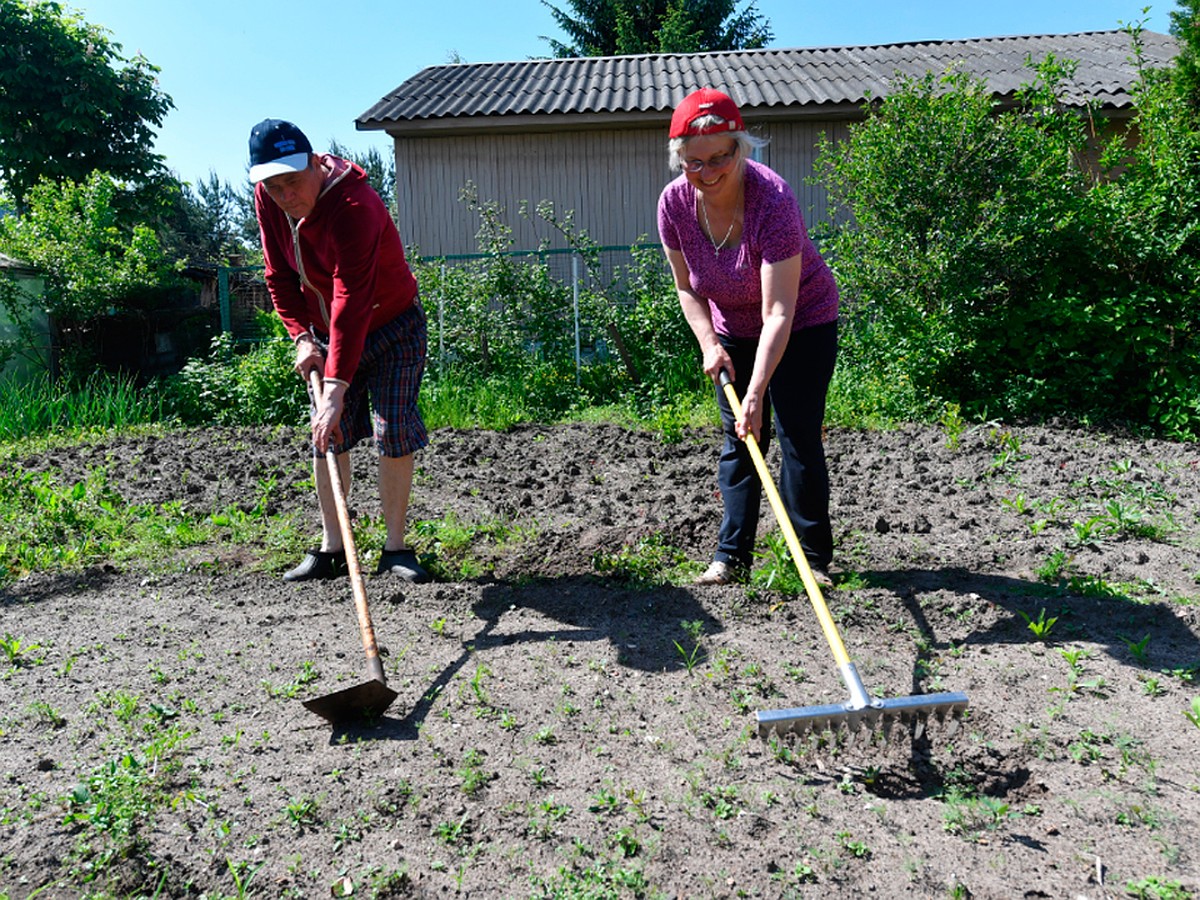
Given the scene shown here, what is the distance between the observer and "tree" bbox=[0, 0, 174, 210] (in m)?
12.8

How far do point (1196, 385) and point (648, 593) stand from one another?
4.40 meters

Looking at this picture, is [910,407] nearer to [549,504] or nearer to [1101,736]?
[549,504]

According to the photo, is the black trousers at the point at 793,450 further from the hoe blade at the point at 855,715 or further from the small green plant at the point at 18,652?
the small green plant at the point at 18,652

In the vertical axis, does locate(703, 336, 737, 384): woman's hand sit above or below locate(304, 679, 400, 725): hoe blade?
above

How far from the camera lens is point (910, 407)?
6.47 meters

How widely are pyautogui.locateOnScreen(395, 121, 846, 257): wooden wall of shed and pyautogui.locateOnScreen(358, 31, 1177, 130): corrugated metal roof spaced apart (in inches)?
16.8

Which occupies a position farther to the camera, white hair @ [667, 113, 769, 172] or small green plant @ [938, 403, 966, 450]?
small green plant @ [938, 403, 966, 450]

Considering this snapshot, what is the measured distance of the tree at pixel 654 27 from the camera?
19.6 metres

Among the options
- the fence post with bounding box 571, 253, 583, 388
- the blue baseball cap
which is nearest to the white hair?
the blue baseball cap

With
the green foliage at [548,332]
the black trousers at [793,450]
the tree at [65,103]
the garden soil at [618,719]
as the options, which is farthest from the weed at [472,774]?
the tree at [65,103]

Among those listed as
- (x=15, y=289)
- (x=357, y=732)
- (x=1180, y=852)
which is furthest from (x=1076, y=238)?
(x=15, y=289)

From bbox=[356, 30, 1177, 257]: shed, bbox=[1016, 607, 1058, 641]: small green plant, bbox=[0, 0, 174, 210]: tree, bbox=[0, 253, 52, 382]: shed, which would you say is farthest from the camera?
bbox=[0, 0, 174, 210]: tree

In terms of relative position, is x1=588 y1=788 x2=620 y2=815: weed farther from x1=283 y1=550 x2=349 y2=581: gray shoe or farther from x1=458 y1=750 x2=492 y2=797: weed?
x1=283 y1=550 x2=349 y2=581: gray shoe

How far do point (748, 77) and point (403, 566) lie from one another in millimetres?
10201
